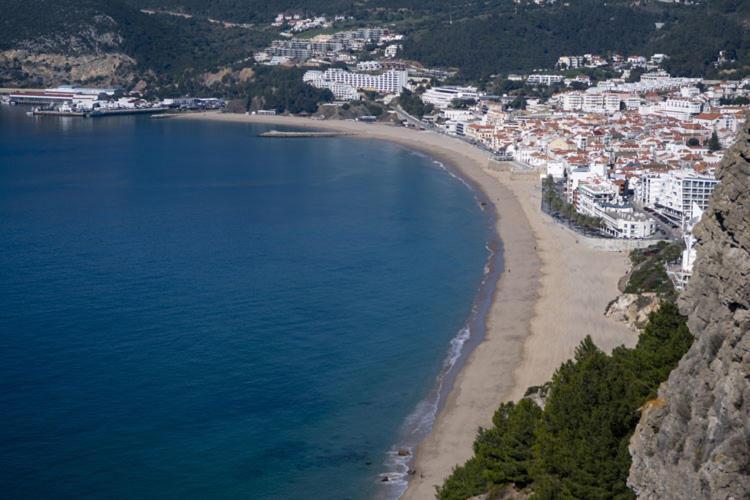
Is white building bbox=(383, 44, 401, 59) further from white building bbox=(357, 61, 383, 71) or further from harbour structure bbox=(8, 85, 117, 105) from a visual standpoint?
harbour structure bbox=(8, 85, 117, 105)

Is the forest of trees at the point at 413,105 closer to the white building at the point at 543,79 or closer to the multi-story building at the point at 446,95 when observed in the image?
the multi-story building at the point at 446,95

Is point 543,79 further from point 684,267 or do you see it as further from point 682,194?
point 684,267

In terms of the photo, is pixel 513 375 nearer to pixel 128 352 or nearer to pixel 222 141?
pixel 128 352

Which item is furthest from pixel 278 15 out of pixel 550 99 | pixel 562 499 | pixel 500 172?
pixel 562 499

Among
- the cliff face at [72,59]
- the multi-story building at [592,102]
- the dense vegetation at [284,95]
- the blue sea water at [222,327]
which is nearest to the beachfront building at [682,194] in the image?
the blue sea water at [222,327]

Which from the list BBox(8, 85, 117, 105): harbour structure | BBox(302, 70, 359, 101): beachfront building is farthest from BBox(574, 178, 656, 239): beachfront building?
BBox(8, 85, 117, 105): harbour structure

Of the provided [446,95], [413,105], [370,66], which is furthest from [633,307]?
[370,66]
